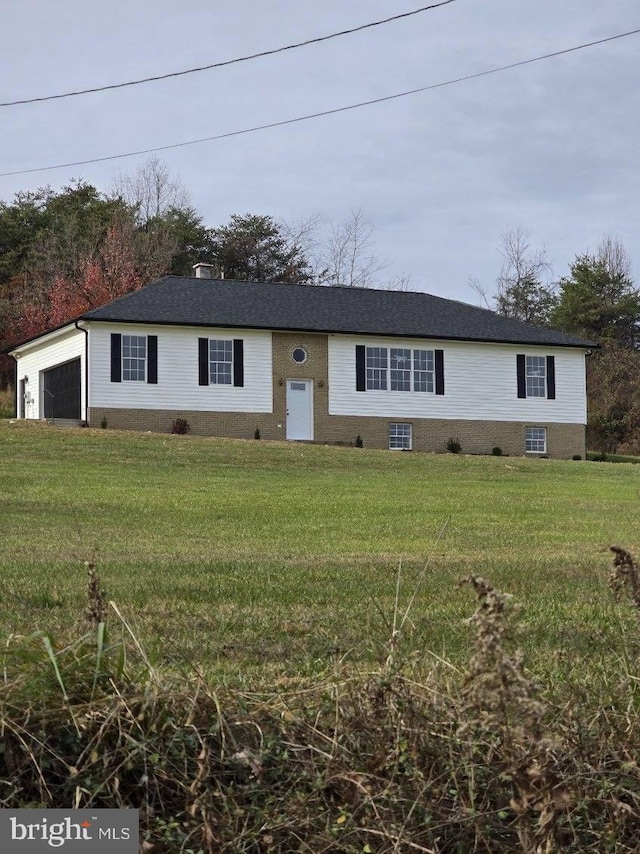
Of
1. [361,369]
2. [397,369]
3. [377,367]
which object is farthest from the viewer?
[397,369]

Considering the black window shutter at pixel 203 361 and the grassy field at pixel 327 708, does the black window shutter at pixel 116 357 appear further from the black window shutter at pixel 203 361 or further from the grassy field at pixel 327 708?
the grassy field at pixel 327 708

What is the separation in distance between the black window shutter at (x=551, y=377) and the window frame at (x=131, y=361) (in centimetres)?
1275

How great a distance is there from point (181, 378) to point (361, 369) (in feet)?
17.7

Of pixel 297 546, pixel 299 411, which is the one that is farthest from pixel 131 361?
pixel 297 546

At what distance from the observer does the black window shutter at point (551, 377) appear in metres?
36.4

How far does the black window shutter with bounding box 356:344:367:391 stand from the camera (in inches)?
1341

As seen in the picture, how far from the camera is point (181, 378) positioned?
3244 centimetres

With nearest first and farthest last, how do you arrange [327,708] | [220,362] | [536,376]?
[327,708]
[220,362]
[536,376]

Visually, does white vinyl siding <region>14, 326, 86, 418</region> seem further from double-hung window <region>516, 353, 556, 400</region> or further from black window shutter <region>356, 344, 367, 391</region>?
double-hung window <region>516, 353, 556, 400</region>

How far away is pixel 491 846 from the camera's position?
3.89 m

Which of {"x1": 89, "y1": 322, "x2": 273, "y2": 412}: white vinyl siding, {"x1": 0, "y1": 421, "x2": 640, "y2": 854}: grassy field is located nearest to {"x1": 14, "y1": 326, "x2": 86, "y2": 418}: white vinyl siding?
{"x1": 89, "y1": 322, "x2": 273, "y2": 412}: white vinyl siding

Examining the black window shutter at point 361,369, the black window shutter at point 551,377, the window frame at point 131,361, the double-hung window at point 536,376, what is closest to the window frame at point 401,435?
the black window shutter at point 361,369

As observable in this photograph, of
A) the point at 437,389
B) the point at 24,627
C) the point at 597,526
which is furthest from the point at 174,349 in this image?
the point at 24,627

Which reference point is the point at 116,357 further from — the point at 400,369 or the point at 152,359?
the point at 400,369
